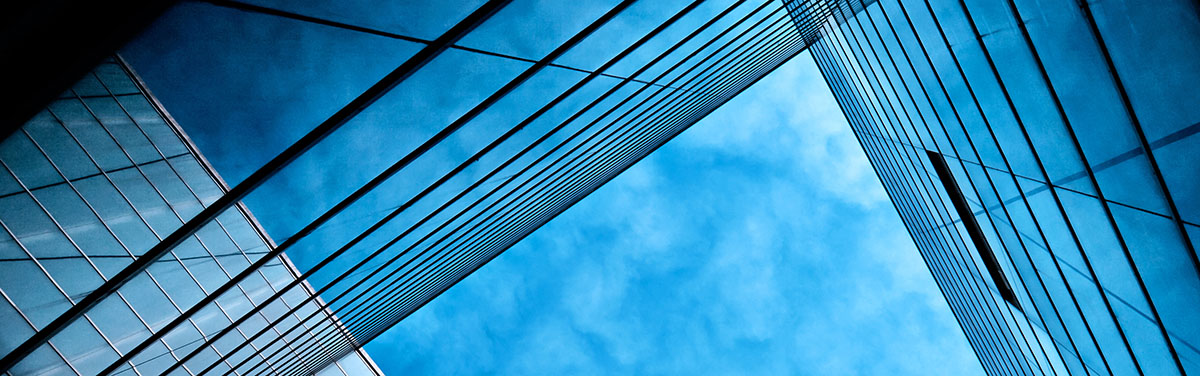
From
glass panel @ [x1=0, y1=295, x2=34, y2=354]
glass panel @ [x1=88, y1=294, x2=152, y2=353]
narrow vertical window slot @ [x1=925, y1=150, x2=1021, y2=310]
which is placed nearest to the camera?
glass panel @ [x1=0, y1=295, x2=34, y2=354]

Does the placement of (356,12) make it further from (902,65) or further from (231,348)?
(231,348)

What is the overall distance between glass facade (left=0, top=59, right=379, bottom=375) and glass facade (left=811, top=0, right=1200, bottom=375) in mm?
8476

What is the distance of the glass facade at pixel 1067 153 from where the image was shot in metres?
4.76

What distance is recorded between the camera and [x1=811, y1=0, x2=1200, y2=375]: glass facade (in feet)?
15.6

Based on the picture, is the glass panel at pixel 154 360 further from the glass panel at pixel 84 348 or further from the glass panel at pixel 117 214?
the glass panel at pixel 117 214

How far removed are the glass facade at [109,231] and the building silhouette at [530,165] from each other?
5 cm

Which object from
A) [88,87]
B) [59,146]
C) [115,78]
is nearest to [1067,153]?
[115,78]

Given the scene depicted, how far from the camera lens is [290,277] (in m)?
14.2

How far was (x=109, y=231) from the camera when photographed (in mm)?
10117

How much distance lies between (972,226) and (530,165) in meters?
10.2

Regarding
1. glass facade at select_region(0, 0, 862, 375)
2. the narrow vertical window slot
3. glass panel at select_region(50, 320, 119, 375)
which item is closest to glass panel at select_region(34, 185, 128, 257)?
glass facade at select_region(0, 0, 862, 375)

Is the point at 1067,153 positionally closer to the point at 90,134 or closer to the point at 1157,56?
the point at 1157,56

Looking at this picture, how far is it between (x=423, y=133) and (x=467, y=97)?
90 centimetres

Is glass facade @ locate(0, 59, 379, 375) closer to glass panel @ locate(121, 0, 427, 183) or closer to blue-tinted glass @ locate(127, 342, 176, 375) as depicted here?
blue-tinted glass @ locate(127, 342, 176, 375)
